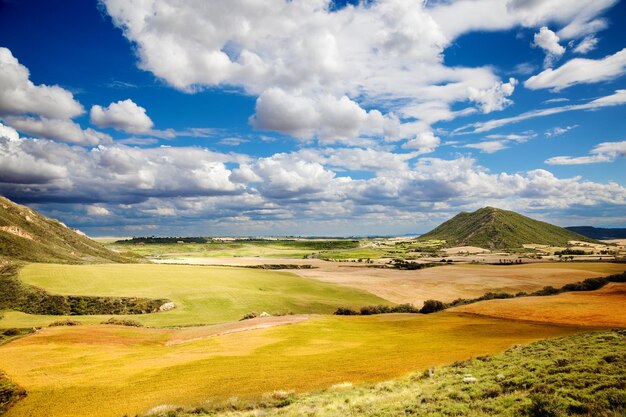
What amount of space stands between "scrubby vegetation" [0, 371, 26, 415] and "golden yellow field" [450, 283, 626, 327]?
53967 mm

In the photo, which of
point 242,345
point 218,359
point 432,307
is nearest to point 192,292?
point 242,345

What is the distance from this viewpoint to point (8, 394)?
2491cm

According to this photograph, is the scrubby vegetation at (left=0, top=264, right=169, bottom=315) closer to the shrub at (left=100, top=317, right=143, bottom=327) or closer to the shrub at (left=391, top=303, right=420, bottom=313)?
the shrub at (left=100, top=317, right=143, bottom=327)

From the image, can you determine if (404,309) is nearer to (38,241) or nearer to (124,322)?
(124,322)

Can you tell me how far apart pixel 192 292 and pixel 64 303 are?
24400mm

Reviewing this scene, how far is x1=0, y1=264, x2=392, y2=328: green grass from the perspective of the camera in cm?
6600

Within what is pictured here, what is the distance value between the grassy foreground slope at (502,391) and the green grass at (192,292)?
155 feet

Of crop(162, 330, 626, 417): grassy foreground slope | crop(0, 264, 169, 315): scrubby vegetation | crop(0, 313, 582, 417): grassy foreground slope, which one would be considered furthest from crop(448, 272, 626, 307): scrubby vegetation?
crop(0, 264, 169, 315): scrubby vegetation

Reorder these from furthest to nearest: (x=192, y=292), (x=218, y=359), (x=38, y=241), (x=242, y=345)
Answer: (x=38, y=241) < (x=192, y=292) < (x=242, y=345) < (x=218, y=359)

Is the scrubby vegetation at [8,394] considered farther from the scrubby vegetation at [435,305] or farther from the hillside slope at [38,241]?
the hillside slope at [38,241]

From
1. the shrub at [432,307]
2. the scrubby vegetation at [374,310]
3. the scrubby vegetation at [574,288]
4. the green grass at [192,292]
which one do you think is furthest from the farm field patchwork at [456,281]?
the shrub at [432,307]

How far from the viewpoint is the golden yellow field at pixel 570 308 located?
44.4m

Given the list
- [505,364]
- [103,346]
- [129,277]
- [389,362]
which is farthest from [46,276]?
[505,364]

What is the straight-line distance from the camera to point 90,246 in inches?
7323
